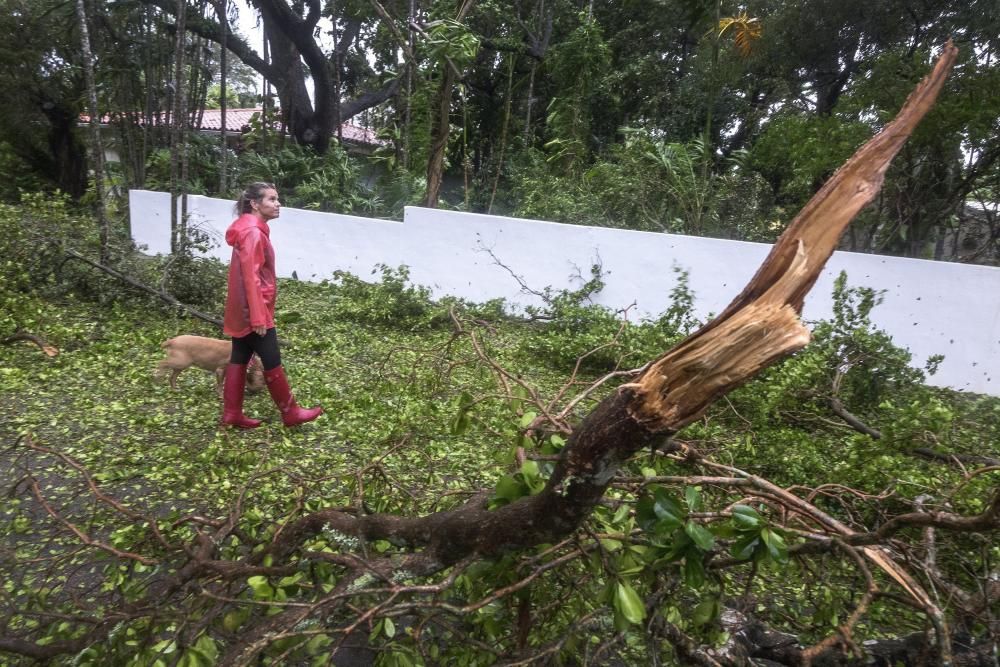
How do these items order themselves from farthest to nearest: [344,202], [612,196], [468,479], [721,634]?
[344,202] → [612,196] → [468,479] → [721,634]

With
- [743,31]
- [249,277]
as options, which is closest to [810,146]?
[743,31]

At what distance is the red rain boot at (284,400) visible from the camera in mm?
4152

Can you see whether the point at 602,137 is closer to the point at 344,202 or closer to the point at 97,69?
the point at 344,202

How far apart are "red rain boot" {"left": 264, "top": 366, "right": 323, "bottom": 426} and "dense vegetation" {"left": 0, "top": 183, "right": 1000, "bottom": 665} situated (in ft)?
0.59

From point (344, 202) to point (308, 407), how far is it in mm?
8042

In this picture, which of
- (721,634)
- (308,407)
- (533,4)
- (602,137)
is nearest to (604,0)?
(533,4)

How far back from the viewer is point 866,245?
8.52m

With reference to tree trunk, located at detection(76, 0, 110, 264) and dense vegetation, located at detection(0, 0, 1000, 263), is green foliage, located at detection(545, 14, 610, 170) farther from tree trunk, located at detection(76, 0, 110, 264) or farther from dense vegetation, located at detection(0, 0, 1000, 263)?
tree trunk, located at detection(76, 0, 110, 264)

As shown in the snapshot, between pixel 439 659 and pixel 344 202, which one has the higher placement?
pixel 344 202

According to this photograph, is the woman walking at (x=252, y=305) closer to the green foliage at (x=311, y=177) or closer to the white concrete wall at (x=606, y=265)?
the white concrete wall at (x=606, y=265)

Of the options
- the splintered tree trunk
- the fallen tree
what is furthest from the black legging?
the splintered tree trunk

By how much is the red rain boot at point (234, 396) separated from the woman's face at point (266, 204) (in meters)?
1.04

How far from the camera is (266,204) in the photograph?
13.4 feet

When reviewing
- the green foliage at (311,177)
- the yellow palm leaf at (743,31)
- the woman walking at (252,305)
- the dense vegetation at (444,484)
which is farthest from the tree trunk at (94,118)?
the yellow palm leaf at (743,31)
